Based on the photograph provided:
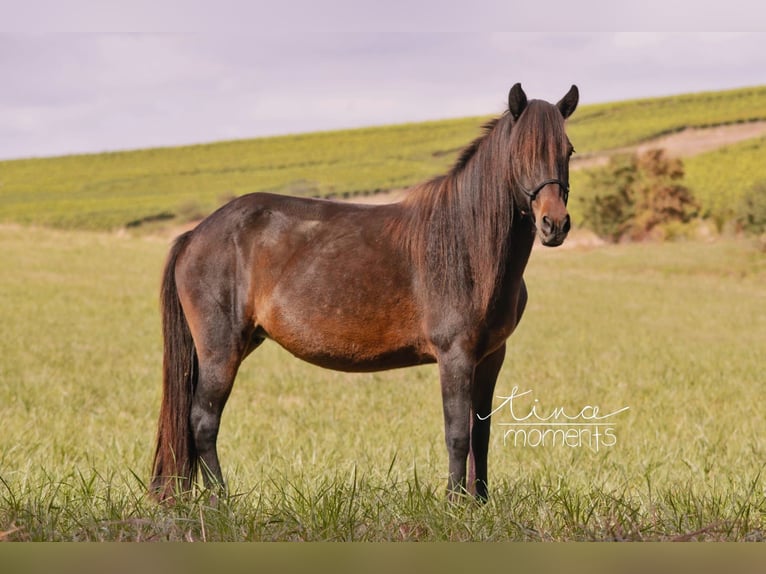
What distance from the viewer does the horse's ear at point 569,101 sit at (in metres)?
4.41

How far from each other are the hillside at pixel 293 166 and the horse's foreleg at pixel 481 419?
21.7 metres

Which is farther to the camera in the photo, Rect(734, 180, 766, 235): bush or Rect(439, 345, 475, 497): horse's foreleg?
Rect(734, 180, 766, 235): bush

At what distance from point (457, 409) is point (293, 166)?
29.8 m

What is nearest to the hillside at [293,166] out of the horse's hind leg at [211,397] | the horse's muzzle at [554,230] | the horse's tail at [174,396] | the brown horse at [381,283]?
the horse's tail at [174,396]

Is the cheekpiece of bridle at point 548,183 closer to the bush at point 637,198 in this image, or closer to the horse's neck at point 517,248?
the horse's neck at point 517,248

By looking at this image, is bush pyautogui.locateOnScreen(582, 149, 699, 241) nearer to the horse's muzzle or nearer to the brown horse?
the brown horse

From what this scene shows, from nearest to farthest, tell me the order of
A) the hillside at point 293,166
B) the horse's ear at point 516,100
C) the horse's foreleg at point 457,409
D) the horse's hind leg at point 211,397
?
the horse's ear at point 516,100 < the horse's foreleg at point 457,409 < the horse's hind leg at point 211,397 < the hillside at point 293,166

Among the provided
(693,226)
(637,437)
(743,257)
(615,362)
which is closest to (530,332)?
(615,362)

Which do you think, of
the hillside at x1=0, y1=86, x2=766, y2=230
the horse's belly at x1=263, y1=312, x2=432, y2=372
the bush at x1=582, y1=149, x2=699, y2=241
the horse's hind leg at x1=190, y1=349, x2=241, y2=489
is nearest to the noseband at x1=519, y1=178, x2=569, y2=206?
the horse's belly at x1=263, y1=312, x2=432, y2=372

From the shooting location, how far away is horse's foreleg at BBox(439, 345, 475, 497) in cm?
447

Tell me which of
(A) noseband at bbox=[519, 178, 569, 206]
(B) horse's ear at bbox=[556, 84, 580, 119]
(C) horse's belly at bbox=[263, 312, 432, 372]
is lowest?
(C) horse's belly at bbox=[263, 312, 432, 372]

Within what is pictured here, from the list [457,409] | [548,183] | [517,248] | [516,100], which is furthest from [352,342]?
[516,100]

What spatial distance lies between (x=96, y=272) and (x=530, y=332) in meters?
13.5

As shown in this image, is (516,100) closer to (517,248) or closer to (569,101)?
(569,101)
